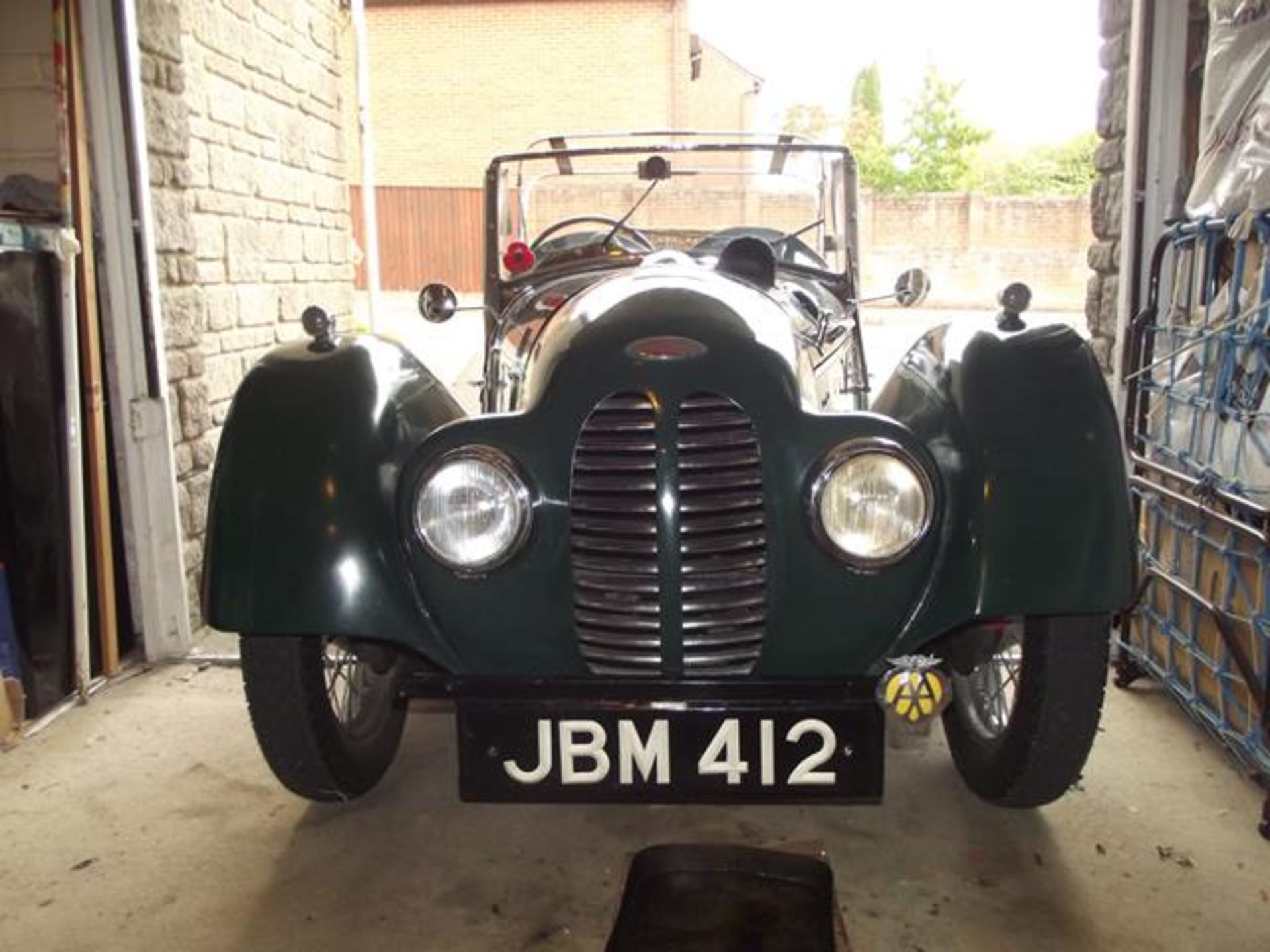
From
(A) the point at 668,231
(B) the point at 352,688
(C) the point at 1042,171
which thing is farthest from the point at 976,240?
(B) the point at 352,688

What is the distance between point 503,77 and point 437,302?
719 inches

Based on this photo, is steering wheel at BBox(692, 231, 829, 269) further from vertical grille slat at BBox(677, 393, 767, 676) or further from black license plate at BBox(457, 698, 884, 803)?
black license plate at BBox(457, 698, 884, 803)

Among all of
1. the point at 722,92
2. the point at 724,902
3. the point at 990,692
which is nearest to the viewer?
the point at 724,902

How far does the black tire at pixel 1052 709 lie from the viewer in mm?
2188

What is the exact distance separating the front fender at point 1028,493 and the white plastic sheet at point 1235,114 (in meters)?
1.02

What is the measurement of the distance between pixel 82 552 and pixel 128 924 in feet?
5.00

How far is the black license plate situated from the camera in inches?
77.5

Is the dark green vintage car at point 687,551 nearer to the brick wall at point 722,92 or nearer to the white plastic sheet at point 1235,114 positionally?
the white plastic sheet at point 1235,114

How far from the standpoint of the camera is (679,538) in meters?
2.00

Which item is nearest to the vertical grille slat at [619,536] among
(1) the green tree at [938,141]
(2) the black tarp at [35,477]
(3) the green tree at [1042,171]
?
(2) the black tarp at [35,477]

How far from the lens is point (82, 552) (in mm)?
3426

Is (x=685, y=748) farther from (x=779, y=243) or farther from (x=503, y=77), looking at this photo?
(x=503, y=77)

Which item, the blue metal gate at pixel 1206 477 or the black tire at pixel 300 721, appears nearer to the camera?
the black tire at pixel 300 721

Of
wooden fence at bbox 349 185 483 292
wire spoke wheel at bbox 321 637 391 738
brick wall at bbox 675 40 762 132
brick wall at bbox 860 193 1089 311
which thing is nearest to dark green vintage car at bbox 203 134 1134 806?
wire spoke wheel at bbox 321 637 391 738
